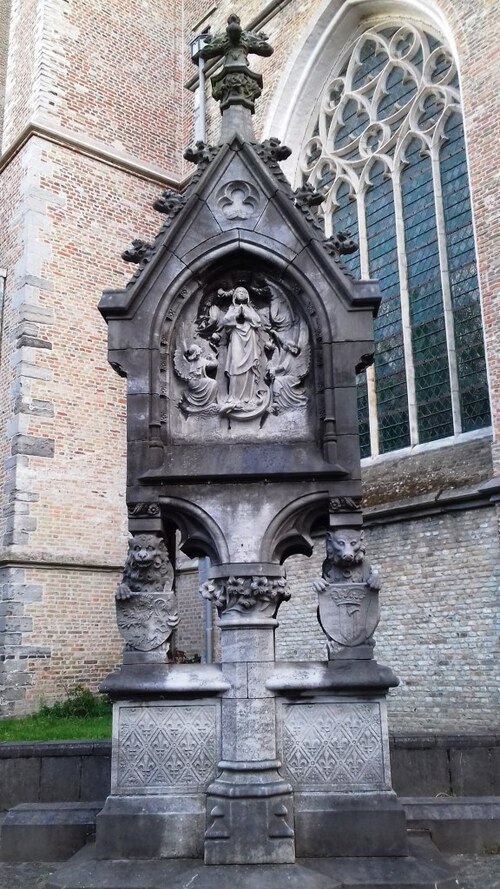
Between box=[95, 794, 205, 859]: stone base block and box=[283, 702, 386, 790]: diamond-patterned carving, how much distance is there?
0.63 meters

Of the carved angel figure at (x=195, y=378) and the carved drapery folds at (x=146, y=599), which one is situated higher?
the carved angel figure at (x=195, y=378)

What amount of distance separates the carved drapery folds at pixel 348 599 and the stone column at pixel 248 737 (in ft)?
1.06

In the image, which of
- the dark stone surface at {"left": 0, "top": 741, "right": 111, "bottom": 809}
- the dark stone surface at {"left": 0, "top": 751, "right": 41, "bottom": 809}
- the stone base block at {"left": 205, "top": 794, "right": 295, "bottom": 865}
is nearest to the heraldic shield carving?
the stone base block at {"left": 205, "top": 794, "right": 295, "bottom": 865}

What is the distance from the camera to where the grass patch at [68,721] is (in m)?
9.17

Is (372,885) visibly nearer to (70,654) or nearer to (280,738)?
(280,738)

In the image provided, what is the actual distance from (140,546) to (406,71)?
1113cm

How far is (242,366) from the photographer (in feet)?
17.3

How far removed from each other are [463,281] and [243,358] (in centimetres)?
679

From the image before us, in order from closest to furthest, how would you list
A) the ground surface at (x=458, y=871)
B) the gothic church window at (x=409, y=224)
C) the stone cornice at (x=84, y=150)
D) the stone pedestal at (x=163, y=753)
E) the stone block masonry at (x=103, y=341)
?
the ground surface at (x=458, y=871), the stone pedestal at (x=163, y=753), the stone block masonry at (x=103, y=341), the gothic church window at (x=409, y=224), the stone cornice at (x=84, y=150)

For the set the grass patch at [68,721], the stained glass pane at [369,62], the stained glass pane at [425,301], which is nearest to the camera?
the grass patch at [68,721]

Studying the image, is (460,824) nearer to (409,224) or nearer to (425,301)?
(425,301)

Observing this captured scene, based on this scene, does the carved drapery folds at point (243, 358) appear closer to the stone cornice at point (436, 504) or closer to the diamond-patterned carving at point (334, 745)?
the diamond-patterned carving at point (334, 745)

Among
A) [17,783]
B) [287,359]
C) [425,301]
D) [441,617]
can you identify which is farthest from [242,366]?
[425,301]

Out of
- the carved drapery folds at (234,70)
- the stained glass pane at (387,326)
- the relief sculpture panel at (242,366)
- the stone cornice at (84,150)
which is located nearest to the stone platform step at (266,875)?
the relief sculpture panel at (242,366)
